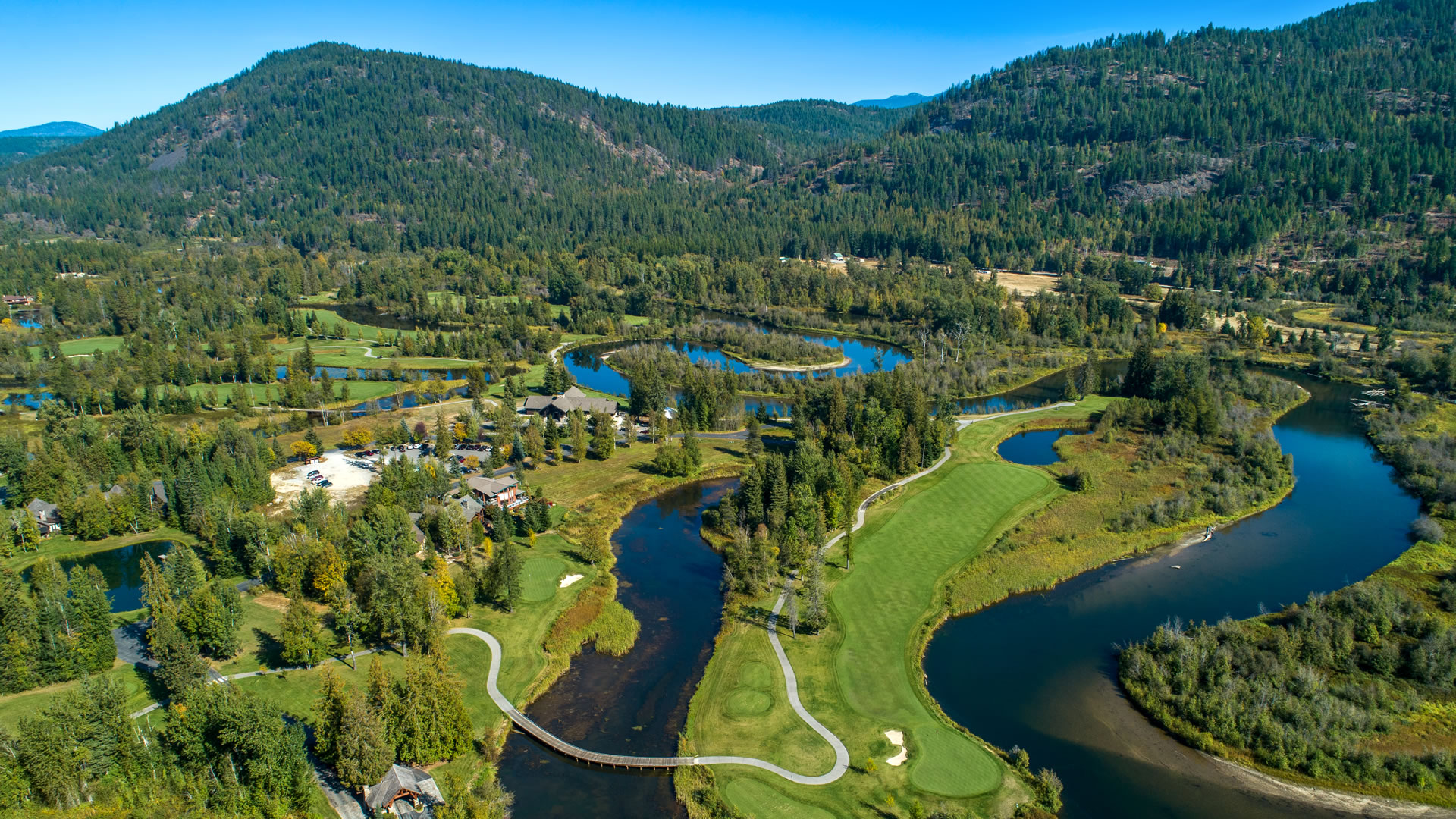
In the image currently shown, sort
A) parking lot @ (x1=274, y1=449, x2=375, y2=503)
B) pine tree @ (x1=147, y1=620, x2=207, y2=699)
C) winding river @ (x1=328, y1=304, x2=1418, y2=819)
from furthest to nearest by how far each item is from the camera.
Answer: parking lot @ (x1=274, y1=449, x2=375, y2=503), pine tree @ (x1=147, y1=620, x2=207, y2=699), winding river @ (x1=328, y1=304, x2=1418, y2=819)

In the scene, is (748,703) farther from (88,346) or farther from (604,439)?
(88,346)

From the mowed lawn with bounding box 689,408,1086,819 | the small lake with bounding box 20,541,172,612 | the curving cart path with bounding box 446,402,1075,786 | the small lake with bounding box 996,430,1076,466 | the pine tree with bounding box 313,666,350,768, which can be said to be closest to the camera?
the mowed lawn with bounding box 689,408,1086,819

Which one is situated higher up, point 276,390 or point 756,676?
point 276,390

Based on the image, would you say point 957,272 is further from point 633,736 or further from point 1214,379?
point 633,736

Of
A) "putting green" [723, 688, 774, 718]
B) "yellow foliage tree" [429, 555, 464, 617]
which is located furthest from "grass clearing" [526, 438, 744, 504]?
"putting green" [723, 688, 774, 718]

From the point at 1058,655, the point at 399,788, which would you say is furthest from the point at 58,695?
the point at 1058,655

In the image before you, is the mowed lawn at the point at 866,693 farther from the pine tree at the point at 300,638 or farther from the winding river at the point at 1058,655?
the pine tree at the point at 300,638

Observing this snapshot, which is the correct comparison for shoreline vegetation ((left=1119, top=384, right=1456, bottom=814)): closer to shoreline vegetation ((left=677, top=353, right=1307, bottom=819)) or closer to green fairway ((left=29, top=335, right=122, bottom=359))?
shoreline vegetation ((left=677, top=353, right=1307, bottom=819))
